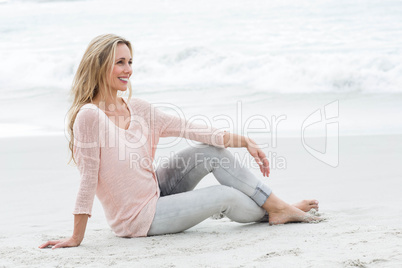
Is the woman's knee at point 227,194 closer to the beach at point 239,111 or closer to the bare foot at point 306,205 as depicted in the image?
the beach at point 239,111

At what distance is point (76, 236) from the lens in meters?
2.74

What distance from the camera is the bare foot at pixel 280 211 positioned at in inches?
120

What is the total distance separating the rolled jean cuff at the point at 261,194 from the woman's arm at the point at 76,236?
0.90 meters

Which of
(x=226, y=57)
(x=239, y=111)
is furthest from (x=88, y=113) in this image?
(x=226, y=57)

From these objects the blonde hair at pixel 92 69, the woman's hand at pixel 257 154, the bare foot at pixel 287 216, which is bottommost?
the bare foot at pixel 287 216

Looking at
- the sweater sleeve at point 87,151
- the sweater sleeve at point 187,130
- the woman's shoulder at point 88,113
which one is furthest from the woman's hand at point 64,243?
the sweater sleeve at point 187,130

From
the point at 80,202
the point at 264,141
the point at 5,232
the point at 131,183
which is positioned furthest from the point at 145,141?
the point at 264,141

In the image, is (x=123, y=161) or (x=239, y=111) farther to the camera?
(x=239, y=111)

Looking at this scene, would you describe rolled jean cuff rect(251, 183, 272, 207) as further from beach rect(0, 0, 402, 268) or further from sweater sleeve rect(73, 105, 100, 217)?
sweater sleeve rect(73, 105, 100, 217)

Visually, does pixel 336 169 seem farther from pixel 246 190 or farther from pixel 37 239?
pixel 37 239

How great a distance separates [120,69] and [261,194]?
0.99 metres

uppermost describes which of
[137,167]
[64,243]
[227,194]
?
[137,167]

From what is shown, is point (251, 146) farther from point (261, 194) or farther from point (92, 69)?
point (92, 69)

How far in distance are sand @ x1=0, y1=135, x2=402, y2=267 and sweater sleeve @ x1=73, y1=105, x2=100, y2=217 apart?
9.8 inches
